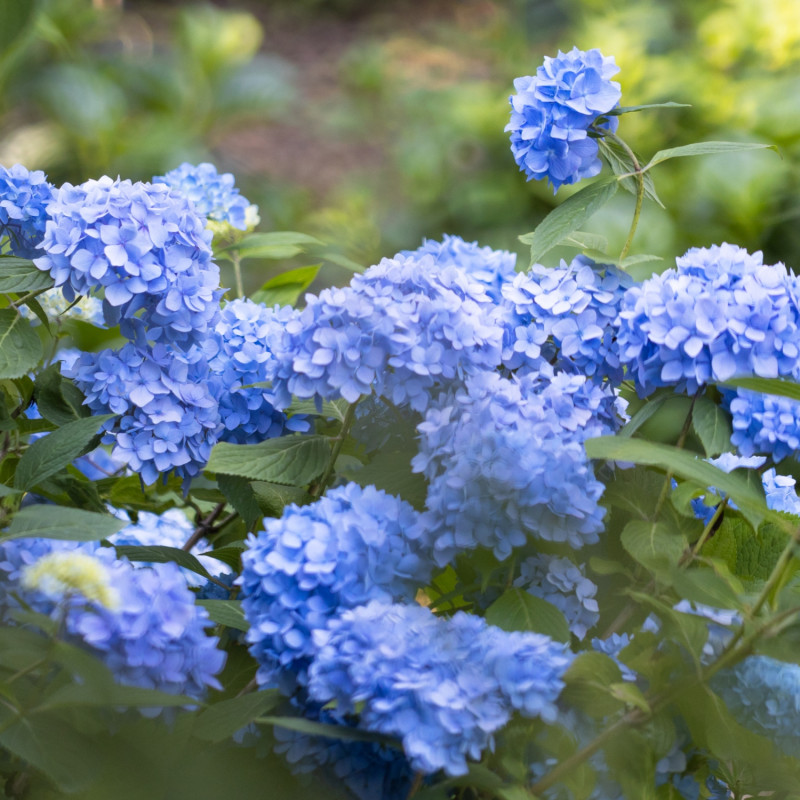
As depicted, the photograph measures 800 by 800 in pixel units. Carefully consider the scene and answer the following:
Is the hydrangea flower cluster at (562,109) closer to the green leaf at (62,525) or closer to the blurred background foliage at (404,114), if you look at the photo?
the green leaf at (62,525)

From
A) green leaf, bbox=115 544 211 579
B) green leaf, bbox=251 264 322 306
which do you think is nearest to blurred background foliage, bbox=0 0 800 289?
green leaf, bbox=251 264 322 306

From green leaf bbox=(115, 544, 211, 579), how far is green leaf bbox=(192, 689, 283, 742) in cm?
14

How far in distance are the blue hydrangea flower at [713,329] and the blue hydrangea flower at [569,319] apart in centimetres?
3

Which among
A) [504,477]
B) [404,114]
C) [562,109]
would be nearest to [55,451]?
[504,477]

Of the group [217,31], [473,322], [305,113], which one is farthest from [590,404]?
[305,113]

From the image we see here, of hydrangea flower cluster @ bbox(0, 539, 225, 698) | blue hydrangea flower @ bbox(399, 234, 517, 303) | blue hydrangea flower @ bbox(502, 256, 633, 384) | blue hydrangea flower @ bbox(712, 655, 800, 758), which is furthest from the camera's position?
blue hydrangea flower @ bbox(399, 234, 517, 303)

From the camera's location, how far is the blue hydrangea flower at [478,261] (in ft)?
2.75

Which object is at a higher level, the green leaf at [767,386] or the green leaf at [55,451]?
the green leaf at [767,386]

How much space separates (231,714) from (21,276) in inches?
14.0

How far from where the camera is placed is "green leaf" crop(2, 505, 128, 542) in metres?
0.56

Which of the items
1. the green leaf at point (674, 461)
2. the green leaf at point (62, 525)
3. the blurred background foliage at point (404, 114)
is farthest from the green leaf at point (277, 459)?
the blurred background foliage at point (404, 114)

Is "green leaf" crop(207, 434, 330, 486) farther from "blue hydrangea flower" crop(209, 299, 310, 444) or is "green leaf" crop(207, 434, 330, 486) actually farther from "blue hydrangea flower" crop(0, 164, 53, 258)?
"blue hydrangea flower" crop(0, 164, 53, 258)

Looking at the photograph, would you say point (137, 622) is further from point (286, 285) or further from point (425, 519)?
point (286, 285)

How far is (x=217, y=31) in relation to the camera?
4.00 meters
